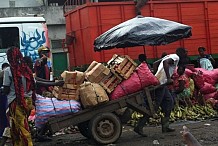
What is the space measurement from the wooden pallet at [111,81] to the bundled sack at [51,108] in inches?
22.7

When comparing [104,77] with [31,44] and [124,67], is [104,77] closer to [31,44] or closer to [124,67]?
[124,67]

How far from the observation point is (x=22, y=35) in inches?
416

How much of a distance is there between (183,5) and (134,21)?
15.5ft

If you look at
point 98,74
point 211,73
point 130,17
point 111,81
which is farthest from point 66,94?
point 130,17

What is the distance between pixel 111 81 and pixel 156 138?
4.11 ft

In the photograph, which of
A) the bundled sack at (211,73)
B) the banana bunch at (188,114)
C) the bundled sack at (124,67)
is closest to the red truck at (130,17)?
the bundled sack at (211,73)

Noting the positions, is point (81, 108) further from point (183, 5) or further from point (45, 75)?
point (183, 5)

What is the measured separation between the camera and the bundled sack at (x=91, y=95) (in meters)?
6.41

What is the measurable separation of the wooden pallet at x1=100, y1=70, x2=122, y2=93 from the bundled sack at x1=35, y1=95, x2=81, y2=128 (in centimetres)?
58

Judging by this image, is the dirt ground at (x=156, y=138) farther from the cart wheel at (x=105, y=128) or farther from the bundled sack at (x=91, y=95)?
the bundled sack at (x=91, y=95)

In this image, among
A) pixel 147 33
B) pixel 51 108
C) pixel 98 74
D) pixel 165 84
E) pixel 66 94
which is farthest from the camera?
pixel 147 33

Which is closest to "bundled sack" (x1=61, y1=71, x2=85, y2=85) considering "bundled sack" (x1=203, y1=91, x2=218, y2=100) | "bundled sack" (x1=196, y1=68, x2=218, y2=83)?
"bundled sack" (x1=203, y1=91, x2=218, y2=100)

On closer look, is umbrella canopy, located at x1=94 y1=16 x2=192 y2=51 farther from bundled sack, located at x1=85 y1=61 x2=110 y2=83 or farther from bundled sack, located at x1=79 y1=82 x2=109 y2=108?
bundled sack, located at x1=79 y1=82 x2=109 y2=108

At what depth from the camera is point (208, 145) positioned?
621 centimetres
